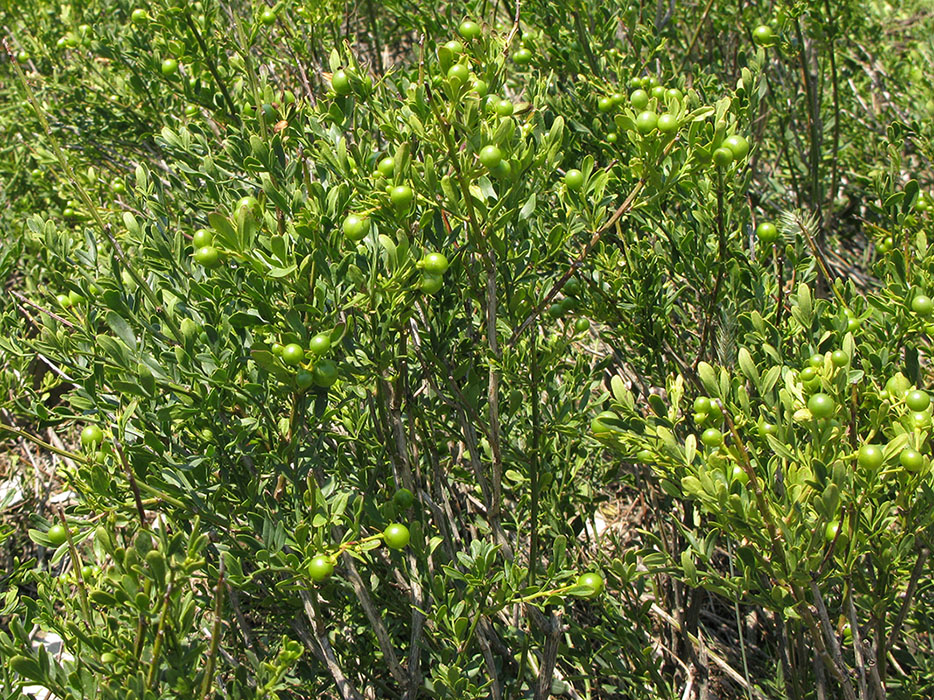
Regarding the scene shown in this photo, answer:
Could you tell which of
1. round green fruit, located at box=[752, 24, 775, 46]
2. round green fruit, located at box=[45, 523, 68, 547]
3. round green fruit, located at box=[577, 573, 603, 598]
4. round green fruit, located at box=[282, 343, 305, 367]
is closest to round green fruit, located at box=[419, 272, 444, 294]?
round green fruit, located at box=[282, 343, 305, 367]

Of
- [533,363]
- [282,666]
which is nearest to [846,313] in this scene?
[533,363]

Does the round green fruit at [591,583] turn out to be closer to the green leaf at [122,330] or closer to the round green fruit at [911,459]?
the round green fruit at [911,459]

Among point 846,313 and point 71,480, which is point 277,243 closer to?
point 71,480

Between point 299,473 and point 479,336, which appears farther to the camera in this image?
point 479,336

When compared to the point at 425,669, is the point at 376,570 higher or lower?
higher

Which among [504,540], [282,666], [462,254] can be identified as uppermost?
[462,254]

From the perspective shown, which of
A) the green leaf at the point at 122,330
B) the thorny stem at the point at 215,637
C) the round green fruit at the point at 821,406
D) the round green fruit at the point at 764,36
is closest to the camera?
the thorny stem at the point at 215,637

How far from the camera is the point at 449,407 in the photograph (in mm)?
1975

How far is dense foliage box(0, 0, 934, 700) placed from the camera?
1.47 m

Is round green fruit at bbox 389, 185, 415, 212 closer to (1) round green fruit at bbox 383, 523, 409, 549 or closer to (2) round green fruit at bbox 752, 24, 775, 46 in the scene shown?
(1) round green fruit at bbox 383, 523, 409, 549

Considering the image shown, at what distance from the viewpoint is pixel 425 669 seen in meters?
2.25

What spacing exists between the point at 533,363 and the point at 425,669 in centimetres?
103

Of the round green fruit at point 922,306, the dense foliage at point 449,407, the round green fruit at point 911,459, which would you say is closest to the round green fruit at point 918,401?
the dense foliage at point 449,407

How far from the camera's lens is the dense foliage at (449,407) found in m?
1.47
